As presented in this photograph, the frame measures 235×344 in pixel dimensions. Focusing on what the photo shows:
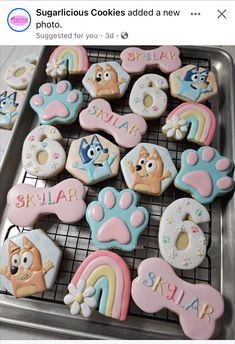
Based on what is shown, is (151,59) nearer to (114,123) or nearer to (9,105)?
(114,123)

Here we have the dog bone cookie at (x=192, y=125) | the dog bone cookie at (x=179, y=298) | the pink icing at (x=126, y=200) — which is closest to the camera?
the dog bone cookie at (x=179, y=298)

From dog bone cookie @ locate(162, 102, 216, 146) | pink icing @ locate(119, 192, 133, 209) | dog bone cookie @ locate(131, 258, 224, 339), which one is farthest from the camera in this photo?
dog bone cookie @ locate(162, 102, 216, 146)

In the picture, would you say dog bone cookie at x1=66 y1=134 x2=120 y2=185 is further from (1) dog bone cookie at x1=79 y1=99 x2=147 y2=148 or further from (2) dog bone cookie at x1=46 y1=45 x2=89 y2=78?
(2) dog bone cookie at x1=46 y1=45 x2=89 y2=78

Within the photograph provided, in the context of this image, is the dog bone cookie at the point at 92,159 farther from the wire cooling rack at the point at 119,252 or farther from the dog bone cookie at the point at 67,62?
the dog bone cookie at the point at 67,62

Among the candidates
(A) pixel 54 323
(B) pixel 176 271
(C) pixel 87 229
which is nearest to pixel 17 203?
(C) pixel 87 229

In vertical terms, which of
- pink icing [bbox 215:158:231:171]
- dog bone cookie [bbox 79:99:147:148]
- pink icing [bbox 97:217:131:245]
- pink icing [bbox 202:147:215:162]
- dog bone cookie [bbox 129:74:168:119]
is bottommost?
pink icing [bbox 97:217:131:245]

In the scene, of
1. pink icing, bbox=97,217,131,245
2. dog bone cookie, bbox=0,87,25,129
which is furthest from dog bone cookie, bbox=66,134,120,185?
dog bone cookie, bbox=0,87,25,129

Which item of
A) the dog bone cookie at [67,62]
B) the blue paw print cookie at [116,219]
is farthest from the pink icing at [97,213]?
the dog bone cookie at [67,62]
